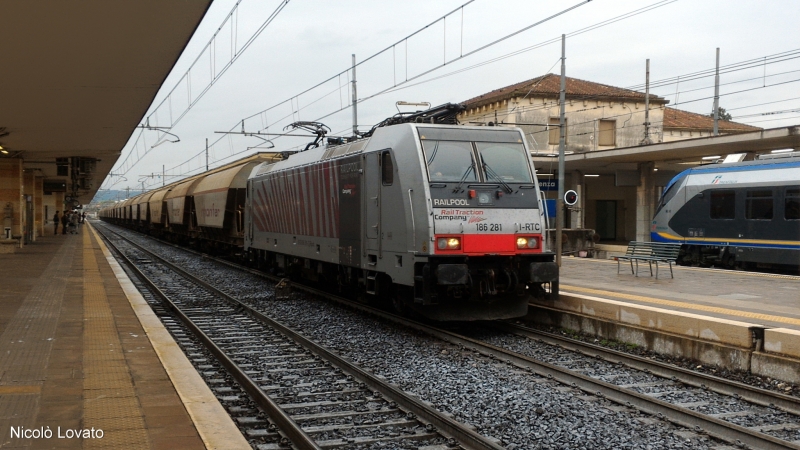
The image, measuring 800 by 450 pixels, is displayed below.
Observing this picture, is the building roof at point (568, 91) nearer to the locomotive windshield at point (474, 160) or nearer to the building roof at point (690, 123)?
the building roof at point (690, 123)

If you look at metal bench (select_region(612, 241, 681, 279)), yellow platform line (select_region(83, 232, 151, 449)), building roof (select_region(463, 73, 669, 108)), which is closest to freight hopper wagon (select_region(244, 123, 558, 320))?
yellow platform line (select_region(83, 232, 151, 449))

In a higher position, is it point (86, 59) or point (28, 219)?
point (86, 59)

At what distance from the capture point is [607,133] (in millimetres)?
43156

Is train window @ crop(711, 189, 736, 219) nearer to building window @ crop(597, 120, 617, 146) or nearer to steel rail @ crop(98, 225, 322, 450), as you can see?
steel rail @ crop(98, 225, 322, 450)

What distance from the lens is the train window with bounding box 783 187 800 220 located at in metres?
17.1

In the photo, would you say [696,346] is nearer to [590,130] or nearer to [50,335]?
[50,335]

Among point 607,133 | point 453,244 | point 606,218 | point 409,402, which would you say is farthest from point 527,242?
point 607,133

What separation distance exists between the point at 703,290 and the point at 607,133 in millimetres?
32396

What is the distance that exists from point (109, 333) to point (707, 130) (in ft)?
149

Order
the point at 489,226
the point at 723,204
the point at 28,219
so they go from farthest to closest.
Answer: the point at 28,219
the point at 723,204
the point at 489,226

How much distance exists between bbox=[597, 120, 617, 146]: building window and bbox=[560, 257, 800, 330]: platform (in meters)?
27.5

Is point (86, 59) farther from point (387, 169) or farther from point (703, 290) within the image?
point (703, 290)

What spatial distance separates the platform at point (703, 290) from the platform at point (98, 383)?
21.3 ft

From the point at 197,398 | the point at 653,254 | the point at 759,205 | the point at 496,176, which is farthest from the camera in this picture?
the point at 759,205
